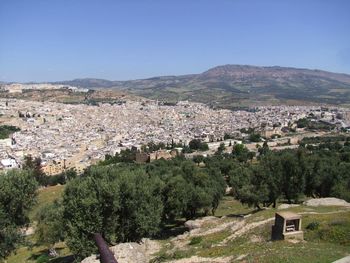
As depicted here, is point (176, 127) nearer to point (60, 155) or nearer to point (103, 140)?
point (103, 140)

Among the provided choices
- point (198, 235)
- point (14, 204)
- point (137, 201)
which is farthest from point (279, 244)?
point (14, 204)

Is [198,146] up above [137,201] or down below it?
below

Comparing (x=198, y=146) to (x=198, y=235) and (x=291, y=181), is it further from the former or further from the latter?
(x=198, y=235)

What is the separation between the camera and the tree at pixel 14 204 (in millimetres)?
26328

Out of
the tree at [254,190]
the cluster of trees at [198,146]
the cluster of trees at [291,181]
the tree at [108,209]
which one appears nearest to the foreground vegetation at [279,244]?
the tree at [108,209]

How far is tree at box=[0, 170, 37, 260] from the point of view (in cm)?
2633

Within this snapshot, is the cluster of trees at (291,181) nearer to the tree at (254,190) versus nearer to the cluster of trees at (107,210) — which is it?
the tree at (254,190)

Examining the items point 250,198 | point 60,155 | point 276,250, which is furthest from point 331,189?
point 60,155

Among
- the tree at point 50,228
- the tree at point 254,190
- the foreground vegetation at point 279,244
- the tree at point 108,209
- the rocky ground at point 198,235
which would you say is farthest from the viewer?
the tree at point 254,190

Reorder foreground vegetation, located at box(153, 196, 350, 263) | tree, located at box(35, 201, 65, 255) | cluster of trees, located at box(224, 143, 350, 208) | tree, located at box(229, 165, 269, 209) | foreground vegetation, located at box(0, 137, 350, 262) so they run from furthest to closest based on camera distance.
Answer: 1. cluster of trees, located at box(224, 143, 350, 208)
2. tree, located at box(229, 165, 269, 209)
3. tree, located at box(35, 201, 65, 255)
4. foreground vegetation, located at box(0, 137, 350, 262)
5. foreground vegetation, located at box(153, 196, 350, 263)

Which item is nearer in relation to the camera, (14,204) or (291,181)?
(14,204)

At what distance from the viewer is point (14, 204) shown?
27.5 m

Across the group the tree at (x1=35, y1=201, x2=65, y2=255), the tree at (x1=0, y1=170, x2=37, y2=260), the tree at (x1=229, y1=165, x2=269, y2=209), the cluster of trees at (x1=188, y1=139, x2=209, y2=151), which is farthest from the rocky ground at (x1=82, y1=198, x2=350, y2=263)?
the cluster of trees at (x1=188, y1=139, x2=209, y2=151)

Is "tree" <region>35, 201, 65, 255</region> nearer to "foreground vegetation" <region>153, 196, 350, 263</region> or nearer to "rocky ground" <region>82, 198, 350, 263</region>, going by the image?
"rocky ground" <region>82, 198, 350, 263</region>
